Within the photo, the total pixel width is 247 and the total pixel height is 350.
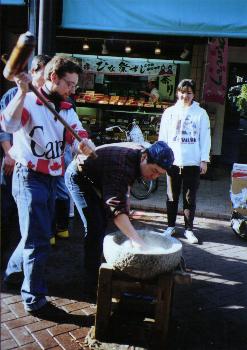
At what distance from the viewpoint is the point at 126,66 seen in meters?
11.4

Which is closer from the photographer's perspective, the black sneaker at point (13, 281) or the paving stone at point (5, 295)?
the paving stone at point (5, 295)

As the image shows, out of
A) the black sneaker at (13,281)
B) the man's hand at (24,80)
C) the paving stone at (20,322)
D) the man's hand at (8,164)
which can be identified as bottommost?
the paving stone at (20,322)

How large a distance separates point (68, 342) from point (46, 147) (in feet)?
5.23

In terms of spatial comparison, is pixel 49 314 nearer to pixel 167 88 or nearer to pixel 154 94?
pixel 154 94

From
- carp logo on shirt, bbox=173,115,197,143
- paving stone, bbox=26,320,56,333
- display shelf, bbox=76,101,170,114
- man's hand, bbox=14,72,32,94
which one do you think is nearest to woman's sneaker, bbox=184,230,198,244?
carp logo on shirt, bbox=173,115,197,143

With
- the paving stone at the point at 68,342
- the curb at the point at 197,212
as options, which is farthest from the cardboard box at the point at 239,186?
the paving stone at the point at 68,342

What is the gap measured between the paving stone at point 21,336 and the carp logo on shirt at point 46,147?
1.44 meters

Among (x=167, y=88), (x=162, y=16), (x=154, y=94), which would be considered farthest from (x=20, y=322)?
(x=167, y=88)

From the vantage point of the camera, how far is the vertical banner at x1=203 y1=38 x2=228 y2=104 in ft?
30.3

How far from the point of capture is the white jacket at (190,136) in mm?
6008

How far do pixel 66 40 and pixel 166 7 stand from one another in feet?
16.9

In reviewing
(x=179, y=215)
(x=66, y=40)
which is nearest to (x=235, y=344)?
(x=179, y=215)

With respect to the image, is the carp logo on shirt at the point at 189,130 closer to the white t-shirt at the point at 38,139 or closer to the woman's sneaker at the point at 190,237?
the woman's sneaker at the point at 190,237

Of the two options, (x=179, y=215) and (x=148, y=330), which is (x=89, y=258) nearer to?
(x=148, y=330)
